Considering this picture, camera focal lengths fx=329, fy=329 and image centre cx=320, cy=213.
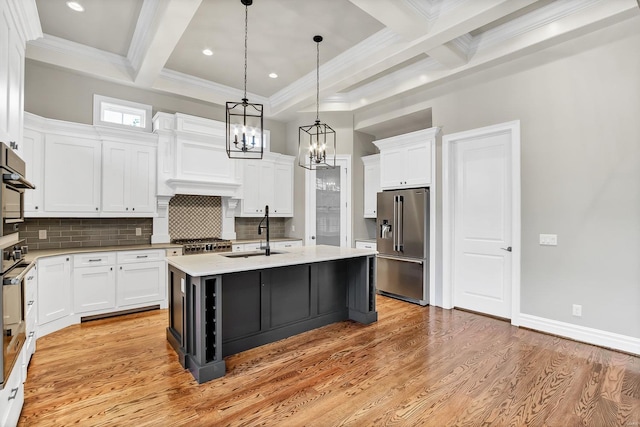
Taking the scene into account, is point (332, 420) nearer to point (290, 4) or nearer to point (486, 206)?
point (486, 206)

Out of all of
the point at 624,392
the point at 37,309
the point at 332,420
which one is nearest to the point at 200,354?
the point at 332,420

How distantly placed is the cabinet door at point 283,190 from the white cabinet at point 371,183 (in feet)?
4.83

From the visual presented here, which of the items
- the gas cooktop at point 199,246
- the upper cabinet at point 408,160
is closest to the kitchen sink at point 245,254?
the gas cooktop at point 199,246

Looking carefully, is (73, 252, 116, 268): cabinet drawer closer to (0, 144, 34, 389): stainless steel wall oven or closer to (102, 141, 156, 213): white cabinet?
(102, 141, 156, 213): white cabinet

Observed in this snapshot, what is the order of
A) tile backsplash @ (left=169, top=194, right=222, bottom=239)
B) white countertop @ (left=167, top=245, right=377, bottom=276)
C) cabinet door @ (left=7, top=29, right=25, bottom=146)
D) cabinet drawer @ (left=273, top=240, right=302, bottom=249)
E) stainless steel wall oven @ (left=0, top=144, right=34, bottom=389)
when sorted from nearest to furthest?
stainless steel wall oven @ (left=0, top=144, right=34, bottom=389), cabinet door @ (left=7, top=29, right=25, bottom=146), white countertop @ (left=167, top=245, right=377, bottom=276), tile backsplash @ (left=169, top=194, right=222, bottom=239), cabinet drawer @ (left=273, top=240, right=302, bottom=249)

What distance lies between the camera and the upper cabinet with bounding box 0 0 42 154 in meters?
2.18

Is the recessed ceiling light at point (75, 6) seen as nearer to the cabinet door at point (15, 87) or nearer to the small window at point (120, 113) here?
the cabinet door at point (15, 87)

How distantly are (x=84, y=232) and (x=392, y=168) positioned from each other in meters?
4.56

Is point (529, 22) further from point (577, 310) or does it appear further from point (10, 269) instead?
point (10, 269)

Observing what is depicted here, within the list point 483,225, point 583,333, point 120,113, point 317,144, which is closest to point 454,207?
point 483,225

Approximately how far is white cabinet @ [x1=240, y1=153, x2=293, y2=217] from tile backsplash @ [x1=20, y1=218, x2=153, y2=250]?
1661 millimetres

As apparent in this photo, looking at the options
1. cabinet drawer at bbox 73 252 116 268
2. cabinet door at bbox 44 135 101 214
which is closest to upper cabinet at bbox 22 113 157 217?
cabinet door at bbox 44 135 101 214

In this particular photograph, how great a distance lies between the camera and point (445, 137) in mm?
4602

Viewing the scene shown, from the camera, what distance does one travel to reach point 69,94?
4.43m
